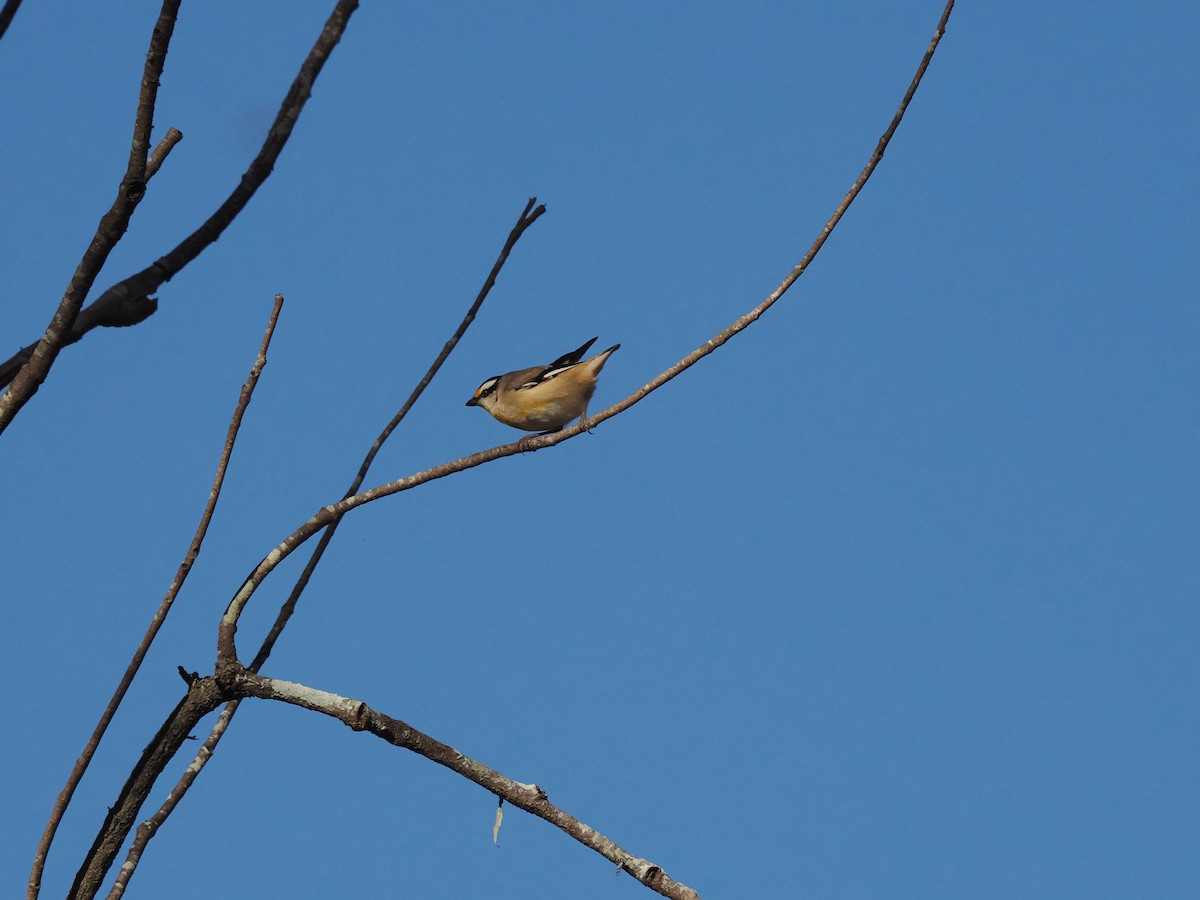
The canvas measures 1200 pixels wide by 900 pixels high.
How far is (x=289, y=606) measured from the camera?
15.2 feet

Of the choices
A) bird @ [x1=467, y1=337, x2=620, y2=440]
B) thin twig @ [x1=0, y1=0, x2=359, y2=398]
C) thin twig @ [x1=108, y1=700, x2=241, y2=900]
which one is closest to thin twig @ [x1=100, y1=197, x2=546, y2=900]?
thin twig @ [x1=108, y1=700, x2=241, y2=900]

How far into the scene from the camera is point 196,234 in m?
2.78

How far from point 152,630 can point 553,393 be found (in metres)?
6.30

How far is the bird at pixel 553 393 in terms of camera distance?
389 inches

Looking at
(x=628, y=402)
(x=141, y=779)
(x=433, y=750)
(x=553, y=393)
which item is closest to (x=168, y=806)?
(x=141, y=779)

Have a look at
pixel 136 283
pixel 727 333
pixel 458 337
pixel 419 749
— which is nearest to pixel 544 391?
pixel 458 337

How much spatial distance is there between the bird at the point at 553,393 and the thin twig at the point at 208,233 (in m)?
6.88

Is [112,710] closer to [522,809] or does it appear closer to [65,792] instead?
[65,792]

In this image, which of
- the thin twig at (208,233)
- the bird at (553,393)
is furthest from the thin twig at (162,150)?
the bird at (553,393)

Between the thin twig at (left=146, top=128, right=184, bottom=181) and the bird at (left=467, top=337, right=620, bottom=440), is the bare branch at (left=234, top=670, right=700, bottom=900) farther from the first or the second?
the bird at (left=467, top=337, right=620, bottom=440)

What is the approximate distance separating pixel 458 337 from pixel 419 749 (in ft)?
6.47

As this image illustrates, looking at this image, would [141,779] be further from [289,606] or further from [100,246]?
[100,246]

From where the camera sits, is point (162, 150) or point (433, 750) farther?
point (433, 750)

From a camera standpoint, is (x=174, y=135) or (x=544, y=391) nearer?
(x=174, y=135)
